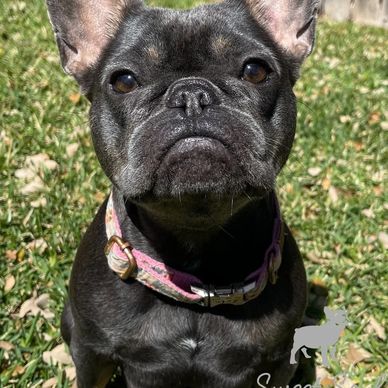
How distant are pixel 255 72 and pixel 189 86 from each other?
344 mm

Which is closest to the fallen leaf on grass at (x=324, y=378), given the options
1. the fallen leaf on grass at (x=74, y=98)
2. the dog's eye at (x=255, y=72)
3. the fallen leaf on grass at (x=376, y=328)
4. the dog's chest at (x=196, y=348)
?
the fallen leaf on grass at (x=376, y=328)

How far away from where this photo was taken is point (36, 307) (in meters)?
3.31

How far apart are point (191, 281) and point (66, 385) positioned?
1.05 meters

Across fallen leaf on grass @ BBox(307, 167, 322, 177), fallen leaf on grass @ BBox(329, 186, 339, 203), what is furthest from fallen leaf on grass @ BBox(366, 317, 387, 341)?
fallen leaf on grass @ BBox(307, 167, 322, 177)

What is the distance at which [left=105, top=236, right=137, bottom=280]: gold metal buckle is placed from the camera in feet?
7.79

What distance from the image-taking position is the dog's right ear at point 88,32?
104 inches

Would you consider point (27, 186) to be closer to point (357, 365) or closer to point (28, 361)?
point (28, 361)

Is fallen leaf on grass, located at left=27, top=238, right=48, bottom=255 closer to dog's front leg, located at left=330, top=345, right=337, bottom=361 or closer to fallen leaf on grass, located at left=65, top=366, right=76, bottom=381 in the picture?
fallen leaf on grass, located at left=65, top=366, right=76, bottom=381

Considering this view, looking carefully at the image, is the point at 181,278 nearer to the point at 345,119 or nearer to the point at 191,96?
the point at 191,96

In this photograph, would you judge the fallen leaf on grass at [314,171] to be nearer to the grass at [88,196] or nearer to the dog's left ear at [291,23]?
the grass at [88,196]

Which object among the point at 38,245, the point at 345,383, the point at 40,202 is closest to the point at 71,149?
the point at 40,202

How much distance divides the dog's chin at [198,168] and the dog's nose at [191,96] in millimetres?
105

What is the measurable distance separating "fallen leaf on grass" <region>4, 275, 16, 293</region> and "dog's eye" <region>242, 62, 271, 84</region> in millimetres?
1872

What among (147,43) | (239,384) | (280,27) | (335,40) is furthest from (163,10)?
(335,40)
